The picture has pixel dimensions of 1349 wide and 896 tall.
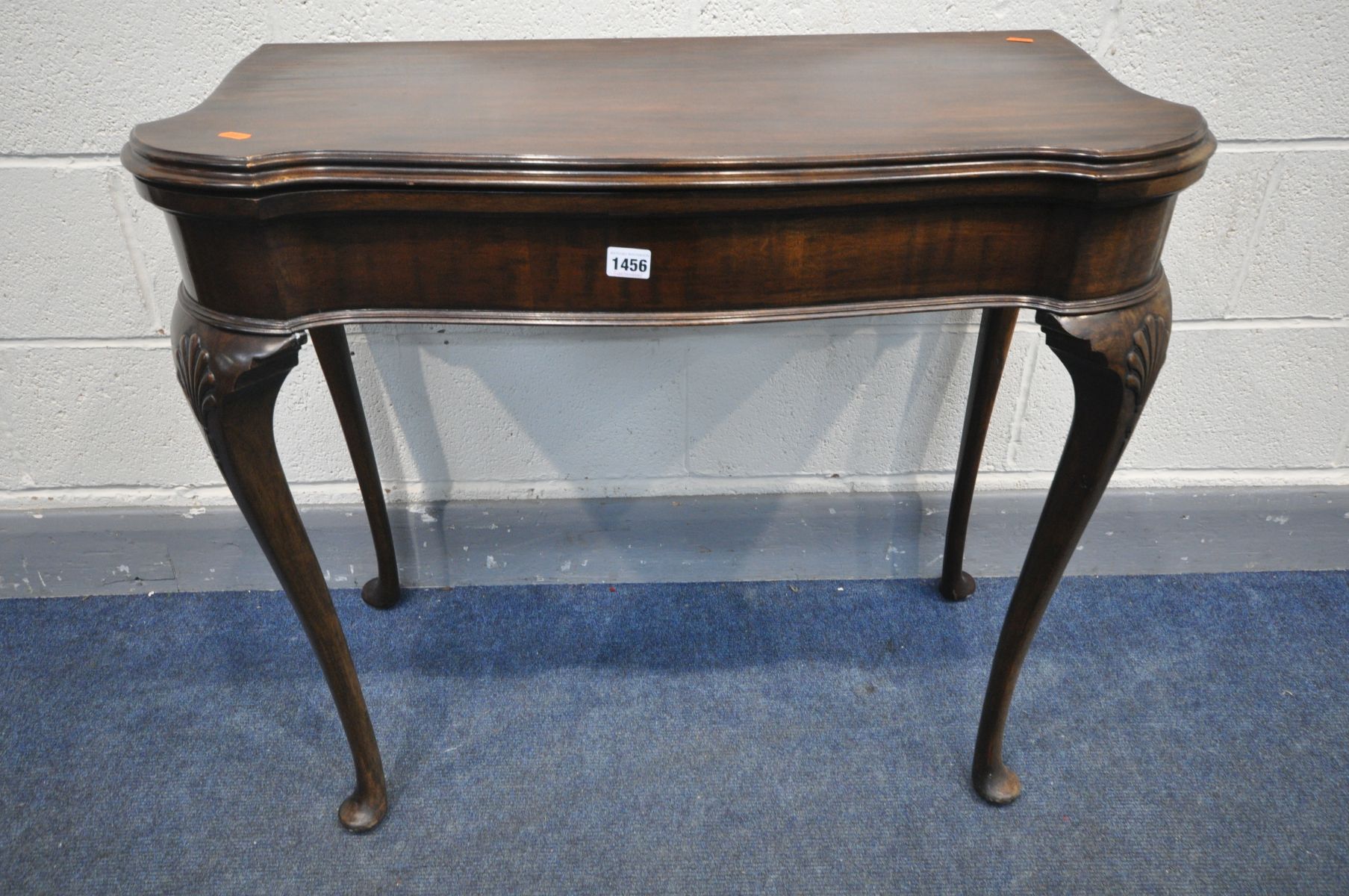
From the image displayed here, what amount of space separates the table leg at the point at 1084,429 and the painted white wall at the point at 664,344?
1.34 feet

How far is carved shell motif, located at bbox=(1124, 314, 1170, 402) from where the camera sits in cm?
73

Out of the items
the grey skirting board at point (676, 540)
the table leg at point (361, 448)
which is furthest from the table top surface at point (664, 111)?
the grey skirting board at point (676, 540)

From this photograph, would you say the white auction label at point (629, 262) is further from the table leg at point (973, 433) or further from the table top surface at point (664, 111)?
the table leg at point (973, 433)

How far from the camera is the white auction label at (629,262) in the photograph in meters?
0.68

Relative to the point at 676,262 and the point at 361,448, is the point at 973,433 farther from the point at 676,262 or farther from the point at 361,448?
the point at 361,448

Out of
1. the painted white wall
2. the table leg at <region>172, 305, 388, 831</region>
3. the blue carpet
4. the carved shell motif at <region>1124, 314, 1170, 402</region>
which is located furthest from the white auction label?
the blue carpet

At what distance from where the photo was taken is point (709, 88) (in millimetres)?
791

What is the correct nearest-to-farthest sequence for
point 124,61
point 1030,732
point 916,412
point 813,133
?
point 813,133, point 124,61, point 1030,732, point 916,412

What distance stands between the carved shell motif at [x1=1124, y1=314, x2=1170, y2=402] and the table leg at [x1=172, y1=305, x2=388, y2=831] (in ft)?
2.12

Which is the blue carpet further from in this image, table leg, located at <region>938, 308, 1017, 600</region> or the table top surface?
the table top surface

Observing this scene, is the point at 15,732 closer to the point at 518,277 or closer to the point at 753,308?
the point at 518,277

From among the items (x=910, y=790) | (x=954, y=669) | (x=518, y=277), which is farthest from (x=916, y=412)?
(x=518, y=277)

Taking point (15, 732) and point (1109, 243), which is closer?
point (1109, 243)

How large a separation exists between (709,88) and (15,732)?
1.11 meters
